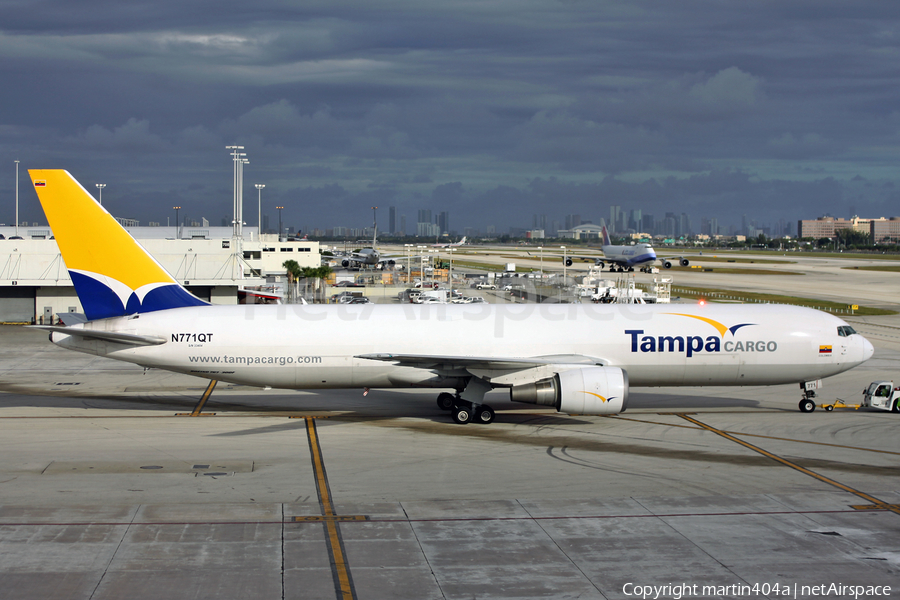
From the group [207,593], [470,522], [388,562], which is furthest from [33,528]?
[470,522]

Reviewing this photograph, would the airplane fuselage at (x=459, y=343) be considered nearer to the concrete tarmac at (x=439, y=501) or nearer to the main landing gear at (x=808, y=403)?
Answer: the main landing gear at (x=808, y=403)

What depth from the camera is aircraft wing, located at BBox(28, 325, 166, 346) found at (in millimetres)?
28391

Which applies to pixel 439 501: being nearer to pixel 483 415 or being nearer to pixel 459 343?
pixel 483 415

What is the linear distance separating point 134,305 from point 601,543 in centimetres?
2206

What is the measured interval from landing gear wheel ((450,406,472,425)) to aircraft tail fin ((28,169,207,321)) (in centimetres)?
1256

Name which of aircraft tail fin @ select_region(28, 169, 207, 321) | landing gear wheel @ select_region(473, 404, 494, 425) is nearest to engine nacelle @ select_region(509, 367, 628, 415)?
landing gear wheel @ select_region(473, 404, 494, 425)

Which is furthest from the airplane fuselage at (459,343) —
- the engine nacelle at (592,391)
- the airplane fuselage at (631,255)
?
the airplane fuselage at (631,255)

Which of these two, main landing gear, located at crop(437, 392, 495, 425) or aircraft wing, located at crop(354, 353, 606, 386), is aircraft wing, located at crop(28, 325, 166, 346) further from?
main landing gear, located at crop(437, 392, 495, 425)

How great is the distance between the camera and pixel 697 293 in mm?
92688

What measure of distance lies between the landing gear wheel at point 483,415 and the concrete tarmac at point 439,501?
575 mm

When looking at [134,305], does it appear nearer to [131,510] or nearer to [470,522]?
[131,510]

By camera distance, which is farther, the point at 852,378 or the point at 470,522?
the point at 852,378

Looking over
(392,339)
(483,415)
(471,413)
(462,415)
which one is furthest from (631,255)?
(392,339)

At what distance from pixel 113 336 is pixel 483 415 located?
14815 mm
